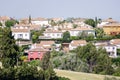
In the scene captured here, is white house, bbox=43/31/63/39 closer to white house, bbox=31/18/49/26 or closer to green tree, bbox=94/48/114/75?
white house, bbox=31/18/49/26

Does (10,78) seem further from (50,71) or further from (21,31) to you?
(21,31)

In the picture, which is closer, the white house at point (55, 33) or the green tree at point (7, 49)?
the green tree at point (7, 49)

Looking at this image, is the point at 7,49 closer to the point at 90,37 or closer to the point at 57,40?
the point at 57,40

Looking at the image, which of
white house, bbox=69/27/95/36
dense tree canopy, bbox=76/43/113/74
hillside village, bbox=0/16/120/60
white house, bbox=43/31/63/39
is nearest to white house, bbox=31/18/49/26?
hillside village, bbox=0/16/120/60

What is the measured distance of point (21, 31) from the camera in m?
72.6

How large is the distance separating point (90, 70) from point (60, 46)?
21.9 metres

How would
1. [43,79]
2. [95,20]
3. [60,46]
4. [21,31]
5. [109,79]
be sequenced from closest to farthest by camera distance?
[109,79], [43,79], [60,46], [21,31], [95,20]

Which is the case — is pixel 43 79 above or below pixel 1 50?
below

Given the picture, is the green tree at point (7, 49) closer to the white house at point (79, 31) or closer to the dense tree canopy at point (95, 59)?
the dense tree canopy at point (95, 59)

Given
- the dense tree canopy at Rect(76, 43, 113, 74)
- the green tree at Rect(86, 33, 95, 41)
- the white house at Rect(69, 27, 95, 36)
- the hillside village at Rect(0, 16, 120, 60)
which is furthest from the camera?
the white house at Rect(69, 27, 95, 36)

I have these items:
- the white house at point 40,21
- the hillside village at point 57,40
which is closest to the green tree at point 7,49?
the hillside village at point 57,40

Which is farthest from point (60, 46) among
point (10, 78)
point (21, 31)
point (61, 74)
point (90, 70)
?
point (10, 78)

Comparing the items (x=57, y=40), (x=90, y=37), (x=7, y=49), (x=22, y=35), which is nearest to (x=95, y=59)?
(x=7, y=49)

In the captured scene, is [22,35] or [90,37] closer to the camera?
[90,37]
